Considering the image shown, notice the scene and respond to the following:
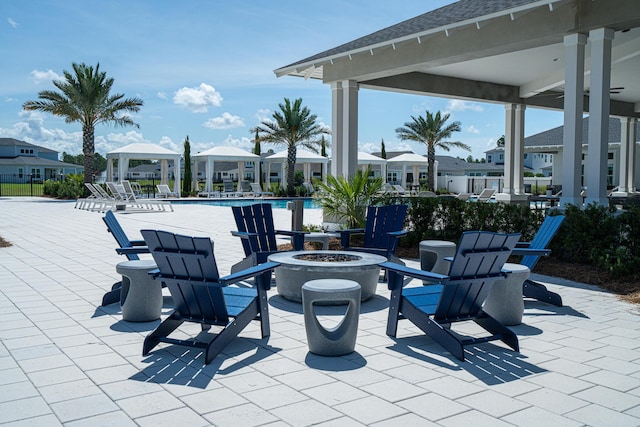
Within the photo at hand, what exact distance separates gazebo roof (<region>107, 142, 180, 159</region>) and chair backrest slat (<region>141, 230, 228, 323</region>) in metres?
25.6

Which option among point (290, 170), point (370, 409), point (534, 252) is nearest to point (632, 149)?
point (290, 170)

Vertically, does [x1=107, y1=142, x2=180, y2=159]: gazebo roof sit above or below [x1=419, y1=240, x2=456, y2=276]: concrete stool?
above

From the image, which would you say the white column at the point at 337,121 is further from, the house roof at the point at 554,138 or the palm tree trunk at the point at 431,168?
the palm tree trunk at the point at 431,168

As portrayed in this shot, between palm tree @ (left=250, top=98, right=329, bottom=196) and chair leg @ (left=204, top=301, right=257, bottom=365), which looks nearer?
chair leg @ (left=204, top=301, right=257, bottom=365)

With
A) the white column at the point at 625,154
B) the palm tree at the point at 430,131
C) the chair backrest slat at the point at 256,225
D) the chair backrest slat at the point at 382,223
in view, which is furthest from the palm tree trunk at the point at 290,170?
the chair backrest slat at the point at 256,225

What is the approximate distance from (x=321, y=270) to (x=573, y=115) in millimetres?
5888

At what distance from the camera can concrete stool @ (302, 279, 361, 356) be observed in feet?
14.3


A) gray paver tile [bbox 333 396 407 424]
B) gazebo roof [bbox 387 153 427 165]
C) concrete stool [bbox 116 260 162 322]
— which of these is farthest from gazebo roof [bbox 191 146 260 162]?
gray paver tile [bbox 333 396 407 424]

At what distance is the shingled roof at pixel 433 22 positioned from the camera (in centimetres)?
952

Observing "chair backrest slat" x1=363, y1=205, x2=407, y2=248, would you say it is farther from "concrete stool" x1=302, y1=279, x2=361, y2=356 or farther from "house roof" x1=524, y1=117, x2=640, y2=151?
"house roof" x1=524, y1=117, x2=640, y2=151

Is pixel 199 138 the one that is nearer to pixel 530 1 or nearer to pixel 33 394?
pixel 530 1

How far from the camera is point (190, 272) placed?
13.9ft

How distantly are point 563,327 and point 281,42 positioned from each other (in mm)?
20010

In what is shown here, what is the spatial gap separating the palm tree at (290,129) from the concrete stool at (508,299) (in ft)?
93.4
